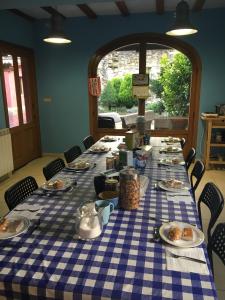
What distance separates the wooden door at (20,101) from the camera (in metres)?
4.39

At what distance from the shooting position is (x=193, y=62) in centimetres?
474

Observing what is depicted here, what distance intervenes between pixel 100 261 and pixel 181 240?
0.39 metres

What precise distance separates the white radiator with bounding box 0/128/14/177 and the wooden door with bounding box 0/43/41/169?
335mm

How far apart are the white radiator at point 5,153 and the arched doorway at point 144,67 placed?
1679mm

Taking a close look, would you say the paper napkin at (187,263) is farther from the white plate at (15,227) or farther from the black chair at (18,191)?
the black chair at (18,191)

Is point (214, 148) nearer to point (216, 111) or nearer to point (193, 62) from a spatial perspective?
point (216, 111)

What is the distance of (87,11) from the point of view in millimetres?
4375

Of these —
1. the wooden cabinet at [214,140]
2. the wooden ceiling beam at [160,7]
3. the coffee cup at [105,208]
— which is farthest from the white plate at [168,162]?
the wooden ceiling beam at [160,7]

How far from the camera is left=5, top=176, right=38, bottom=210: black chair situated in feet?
5.66

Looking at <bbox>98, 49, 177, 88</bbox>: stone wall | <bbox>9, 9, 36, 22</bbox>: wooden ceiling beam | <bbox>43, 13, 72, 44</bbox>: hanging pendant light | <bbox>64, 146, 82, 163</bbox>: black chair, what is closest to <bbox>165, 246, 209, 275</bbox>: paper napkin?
<bbox>64, 146, 82, 163</bbox>: black chair

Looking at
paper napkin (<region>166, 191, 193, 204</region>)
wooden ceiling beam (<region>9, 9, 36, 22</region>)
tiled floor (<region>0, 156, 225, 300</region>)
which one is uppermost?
wooden ceiling beam (<region>9, 9, 36, 22</region>)

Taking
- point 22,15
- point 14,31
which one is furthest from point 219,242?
point 22,15

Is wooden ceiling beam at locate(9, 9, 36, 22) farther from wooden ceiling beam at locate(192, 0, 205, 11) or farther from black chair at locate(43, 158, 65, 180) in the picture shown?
black chair at locate(43, 158, 65, 180)

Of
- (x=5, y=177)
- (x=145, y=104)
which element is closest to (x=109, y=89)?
(x=145, y=104)
